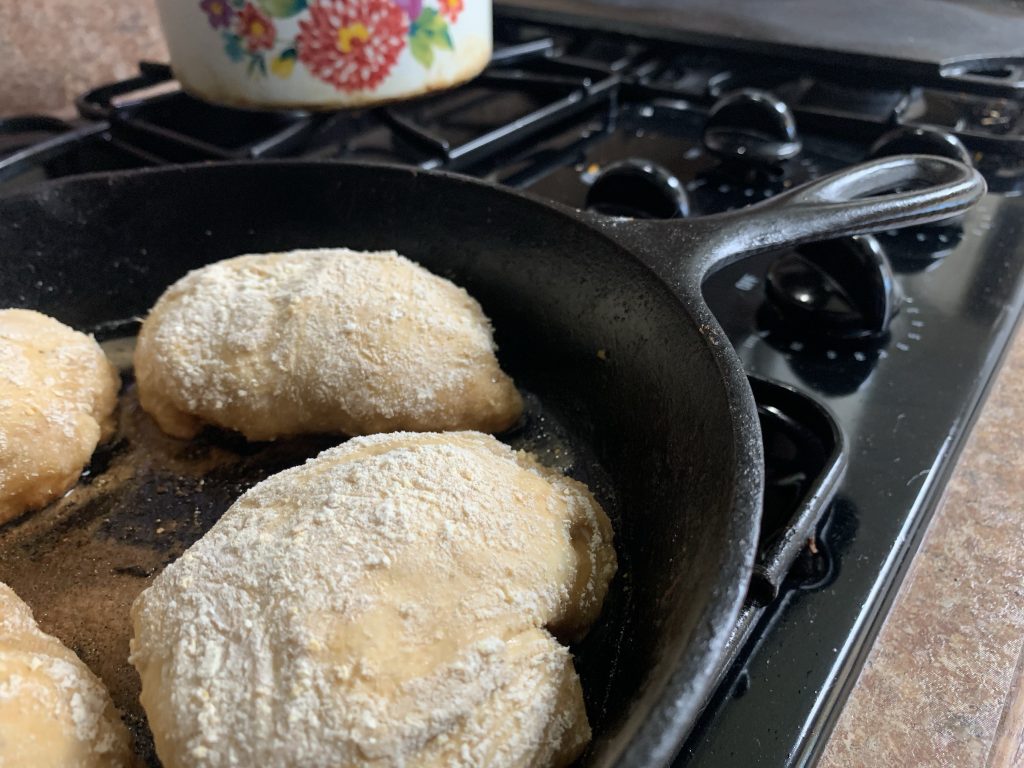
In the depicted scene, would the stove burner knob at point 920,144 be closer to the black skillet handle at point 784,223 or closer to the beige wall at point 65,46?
the black skillet handle at point 784,223

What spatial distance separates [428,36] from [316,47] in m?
0.12

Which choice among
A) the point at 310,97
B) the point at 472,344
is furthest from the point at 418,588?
the point at 310,97

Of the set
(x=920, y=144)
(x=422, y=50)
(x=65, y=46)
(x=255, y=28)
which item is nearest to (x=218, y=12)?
(x=255, y=28)

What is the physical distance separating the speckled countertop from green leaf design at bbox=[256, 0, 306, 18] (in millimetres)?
716

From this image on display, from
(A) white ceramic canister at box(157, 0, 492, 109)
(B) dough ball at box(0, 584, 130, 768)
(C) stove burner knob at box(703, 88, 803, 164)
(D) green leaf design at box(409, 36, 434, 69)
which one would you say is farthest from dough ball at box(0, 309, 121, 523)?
(C) stove burner knob at box(703, 88, 803, 164)

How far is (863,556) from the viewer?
1.80 feet

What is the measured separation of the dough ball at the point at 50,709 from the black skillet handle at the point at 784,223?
43 cm

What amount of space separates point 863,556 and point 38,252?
2.41 feet

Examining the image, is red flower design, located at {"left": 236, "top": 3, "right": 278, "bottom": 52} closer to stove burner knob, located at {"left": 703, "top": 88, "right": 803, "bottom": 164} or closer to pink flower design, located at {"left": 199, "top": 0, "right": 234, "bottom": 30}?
pink flower design, located at {"left": 199, "top": 0, "right": 234, "bottom": 30}

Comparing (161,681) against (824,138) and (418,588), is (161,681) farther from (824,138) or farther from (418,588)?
(824,138)

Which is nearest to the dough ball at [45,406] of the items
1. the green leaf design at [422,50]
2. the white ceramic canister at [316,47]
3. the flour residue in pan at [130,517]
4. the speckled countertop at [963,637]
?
the flour residue in pan at [130,517]

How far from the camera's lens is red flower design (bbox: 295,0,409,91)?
806mm

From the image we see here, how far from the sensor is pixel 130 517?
62cm

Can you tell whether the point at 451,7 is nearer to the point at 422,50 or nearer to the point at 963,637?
the point at 422,50
